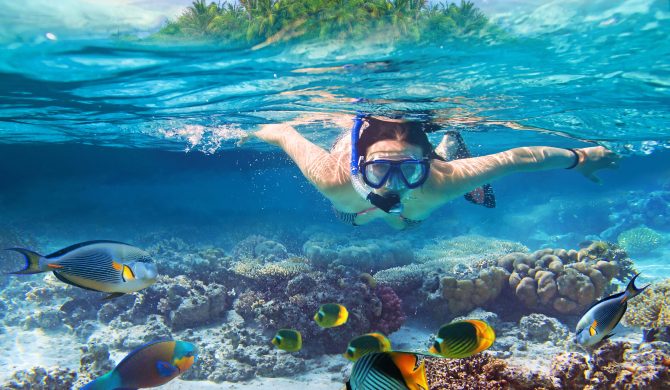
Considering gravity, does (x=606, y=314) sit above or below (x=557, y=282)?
above

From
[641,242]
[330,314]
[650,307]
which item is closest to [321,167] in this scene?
[330,314]

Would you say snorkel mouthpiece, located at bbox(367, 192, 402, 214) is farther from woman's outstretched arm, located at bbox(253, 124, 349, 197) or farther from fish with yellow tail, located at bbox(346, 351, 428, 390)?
fish with yellow tail, located at bbox(346, 351, 428, 390)

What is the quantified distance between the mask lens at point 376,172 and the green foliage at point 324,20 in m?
3.01

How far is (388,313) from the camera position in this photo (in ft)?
28.1

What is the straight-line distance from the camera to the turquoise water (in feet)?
24.4

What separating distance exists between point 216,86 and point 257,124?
5.99 m

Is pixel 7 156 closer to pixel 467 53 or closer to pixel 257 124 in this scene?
pixel 257 124

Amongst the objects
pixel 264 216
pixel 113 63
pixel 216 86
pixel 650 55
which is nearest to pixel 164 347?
pixel 113 63

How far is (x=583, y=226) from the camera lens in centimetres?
2803

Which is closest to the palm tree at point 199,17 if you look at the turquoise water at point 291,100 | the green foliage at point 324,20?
the green foliage at point 324,20

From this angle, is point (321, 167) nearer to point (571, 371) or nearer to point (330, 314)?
point (330, 314)

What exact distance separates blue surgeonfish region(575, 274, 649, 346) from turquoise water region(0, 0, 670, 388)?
490 centimetres

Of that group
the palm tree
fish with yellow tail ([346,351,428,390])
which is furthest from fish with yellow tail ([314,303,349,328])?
the palm tree

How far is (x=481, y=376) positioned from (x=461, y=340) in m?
0.89
